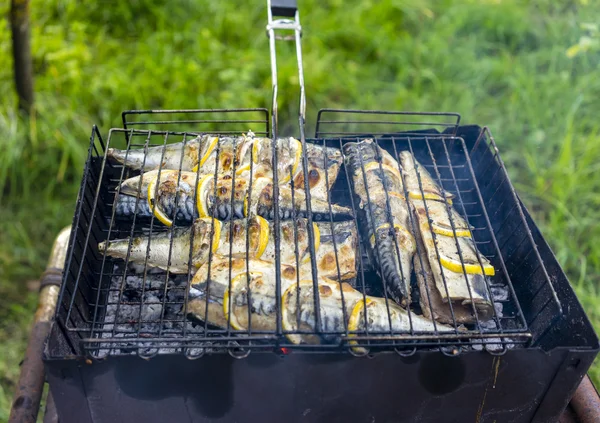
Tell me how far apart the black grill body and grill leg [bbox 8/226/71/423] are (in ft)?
1.82

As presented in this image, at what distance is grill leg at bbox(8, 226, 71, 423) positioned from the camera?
294cm

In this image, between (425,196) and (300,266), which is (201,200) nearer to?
(300,266)

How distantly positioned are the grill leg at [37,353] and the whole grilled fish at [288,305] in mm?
A: 1110

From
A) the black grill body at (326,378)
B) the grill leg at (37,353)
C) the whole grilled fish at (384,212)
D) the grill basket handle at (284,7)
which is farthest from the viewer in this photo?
the grill basket handle at (284,7)

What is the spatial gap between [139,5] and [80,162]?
109 inches

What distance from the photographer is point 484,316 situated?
275 centimetres

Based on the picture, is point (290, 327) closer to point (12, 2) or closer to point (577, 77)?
point (12, 2)

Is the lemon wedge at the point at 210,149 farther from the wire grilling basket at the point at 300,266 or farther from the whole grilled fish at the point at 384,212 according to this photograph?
the whole grilled fish at the point at 384,212

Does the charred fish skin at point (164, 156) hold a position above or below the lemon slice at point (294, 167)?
above

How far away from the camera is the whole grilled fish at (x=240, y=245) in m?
2.83

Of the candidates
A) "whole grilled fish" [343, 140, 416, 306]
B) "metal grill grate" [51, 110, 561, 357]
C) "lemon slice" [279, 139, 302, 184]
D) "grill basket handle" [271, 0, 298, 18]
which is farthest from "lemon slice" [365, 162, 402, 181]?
"grill basket handle" [271, 0, 298, 18]

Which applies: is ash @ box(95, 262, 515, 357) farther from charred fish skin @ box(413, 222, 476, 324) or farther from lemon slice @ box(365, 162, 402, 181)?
lemon slice @ box(365, 162, 402, 181)

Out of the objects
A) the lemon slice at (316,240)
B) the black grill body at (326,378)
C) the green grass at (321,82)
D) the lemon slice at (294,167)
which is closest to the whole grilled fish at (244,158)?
the lemon slice at (294,167)

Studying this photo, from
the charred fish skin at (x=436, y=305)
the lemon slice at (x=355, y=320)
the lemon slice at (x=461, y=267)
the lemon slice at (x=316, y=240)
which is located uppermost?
the lemon slice at (x=316, y=240)
